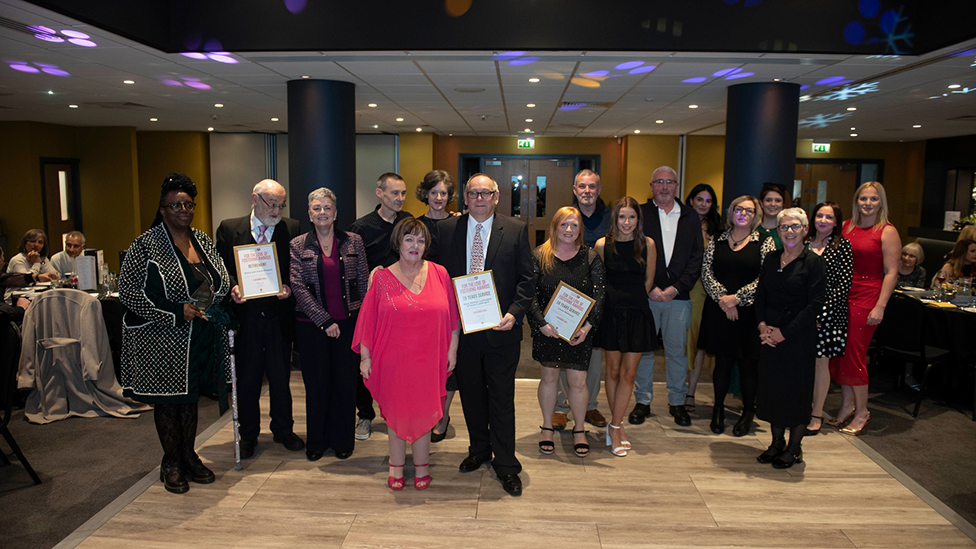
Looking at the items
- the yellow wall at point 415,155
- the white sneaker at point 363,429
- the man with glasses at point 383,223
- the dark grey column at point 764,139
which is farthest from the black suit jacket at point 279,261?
the yellow wall at point 415,155

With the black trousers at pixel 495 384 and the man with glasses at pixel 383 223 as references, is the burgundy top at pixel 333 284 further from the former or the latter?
the black trousers at pixel 495 384

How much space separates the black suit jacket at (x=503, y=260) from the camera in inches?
136

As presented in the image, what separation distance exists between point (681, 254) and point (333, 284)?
2.40 metres

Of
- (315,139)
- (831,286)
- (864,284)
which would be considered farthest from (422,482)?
(315,139)

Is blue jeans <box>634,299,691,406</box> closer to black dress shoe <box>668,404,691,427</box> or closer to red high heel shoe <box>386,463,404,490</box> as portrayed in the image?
black dress shoe <box>668,404,691,427</box>

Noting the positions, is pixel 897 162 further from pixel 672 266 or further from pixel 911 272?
pixel 672 266

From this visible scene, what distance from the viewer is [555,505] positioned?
3373 mm

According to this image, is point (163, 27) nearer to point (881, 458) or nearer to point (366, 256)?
point (366, 256)

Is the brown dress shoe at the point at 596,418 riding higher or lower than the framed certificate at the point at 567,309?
lower

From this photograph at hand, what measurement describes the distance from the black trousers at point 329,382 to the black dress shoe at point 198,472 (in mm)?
602

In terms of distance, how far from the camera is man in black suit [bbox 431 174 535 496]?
3465 mm

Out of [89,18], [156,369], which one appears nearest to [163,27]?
[89,18]

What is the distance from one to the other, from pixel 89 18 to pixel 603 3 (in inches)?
145

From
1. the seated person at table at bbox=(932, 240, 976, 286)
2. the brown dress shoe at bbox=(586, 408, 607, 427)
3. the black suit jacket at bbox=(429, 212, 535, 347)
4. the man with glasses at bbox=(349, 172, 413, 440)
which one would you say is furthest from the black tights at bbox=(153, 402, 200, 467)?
the seated person at table at bbox=(932, 240, 976, 286)
